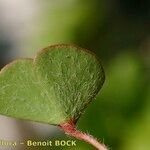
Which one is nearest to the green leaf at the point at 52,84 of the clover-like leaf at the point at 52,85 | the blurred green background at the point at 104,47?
the clover-like leaf at the point at 52,85

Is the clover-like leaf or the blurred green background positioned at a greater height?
the clover-like leaf

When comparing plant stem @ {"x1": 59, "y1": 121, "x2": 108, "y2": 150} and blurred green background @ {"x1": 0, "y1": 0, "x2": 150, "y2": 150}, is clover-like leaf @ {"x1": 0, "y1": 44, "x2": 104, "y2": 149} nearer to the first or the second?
plant stem @ {"x1": 59, "y1": 121, "x2": 108, "y2": 150}

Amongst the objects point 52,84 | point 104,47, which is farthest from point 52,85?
point 104,47

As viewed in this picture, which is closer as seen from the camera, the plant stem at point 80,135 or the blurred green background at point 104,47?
the plant stem at point 80,135

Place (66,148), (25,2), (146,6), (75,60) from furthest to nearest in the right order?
(25,2) → (146,6) → (66,148) → (75,60)

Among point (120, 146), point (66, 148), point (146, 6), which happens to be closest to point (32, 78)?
point (66, 148)

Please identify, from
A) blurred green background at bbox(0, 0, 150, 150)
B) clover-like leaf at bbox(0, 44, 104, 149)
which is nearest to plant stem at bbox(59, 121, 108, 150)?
clover-like leaf at bbox(0, 44, 104, 149)

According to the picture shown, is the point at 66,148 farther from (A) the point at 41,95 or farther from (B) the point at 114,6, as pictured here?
(B) the point at 114,6

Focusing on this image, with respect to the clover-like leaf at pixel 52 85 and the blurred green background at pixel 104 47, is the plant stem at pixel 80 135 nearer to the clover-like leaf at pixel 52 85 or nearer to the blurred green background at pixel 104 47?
the clover-like leaf at pixel 52 85
